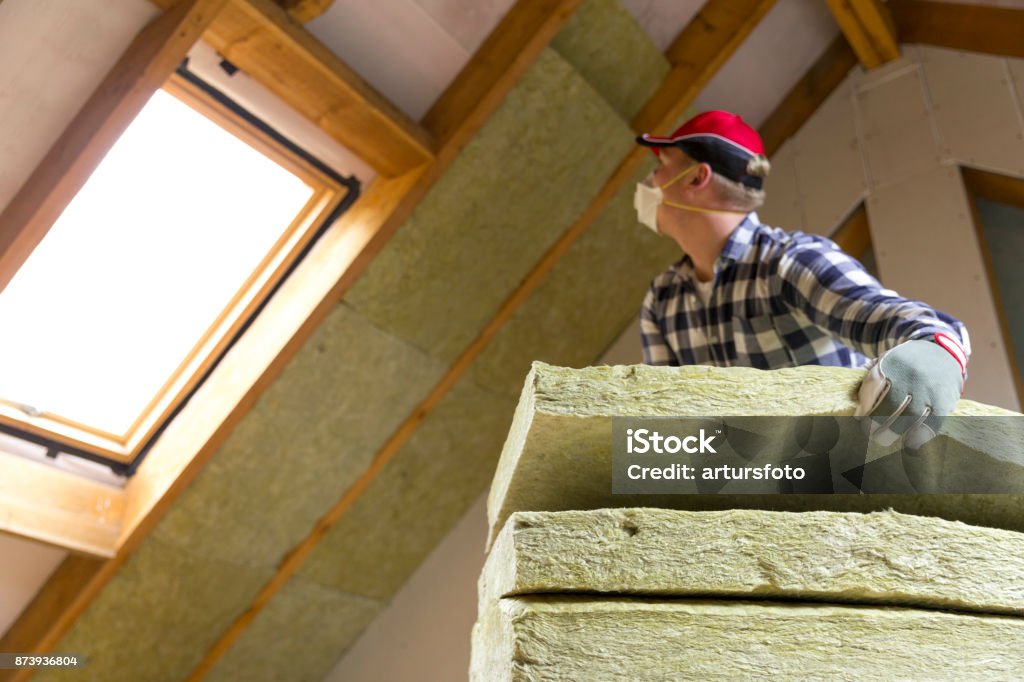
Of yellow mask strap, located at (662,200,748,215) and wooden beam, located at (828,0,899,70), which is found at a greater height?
wooden beam, located at (828,0,899,70)

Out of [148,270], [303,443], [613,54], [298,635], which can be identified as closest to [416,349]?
[303,443]

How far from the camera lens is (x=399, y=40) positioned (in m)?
2.58

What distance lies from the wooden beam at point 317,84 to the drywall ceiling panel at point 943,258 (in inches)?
63.6

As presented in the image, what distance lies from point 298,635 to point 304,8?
2.38m

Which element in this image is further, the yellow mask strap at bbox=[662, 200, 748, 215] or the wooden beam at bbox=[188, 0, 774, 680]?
the wooden beam at bbox=[188, 0, 774, 680]

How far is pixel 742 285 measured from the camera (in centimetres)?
178

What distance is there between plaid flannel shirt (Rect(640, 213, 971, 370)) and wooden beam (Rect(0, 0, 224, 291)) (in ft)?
3.98

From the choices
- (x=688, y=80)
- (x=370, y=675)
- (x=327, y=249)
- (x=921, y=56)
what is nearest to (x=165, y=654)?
(x=370, y=675)

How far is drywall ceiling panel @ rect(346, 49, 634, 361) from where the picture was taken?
2756mm

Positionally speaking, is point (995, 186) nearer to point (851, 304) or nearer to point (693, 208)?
point (693, 208)

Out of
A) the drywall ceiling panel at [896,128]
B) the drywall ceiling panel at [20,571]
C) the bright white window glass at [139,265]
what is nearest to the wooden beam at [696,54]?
the drywall ceiling panel at [896,128]

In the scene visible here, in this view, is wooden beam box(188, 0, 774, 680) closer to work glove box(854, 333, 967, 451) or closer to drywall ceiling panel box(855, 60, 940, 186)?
drywall ceiling panel box(855, 60, 940, 186)

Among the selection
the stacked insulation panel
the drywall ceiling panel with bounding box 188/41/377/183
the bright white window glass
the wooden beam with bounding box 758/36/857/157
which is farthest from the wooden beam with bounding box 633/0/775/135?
the stacked insulation panel

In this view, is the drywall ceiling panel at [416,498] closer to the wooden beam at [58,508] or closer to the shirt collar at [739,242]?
the wooden beam at [58,508]
